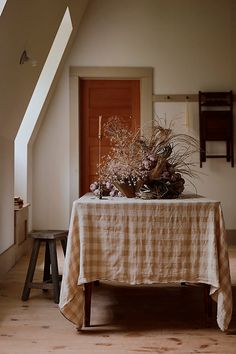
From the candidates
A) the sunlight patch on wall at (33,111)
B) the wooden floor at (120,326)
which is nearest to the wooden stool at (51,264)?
the wooden floor at (120,326)

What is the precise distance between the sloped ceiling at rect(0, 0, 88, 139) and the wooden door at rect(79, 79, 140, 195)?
1.44 meters

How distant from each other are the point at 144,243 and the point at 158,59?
12.6 ft

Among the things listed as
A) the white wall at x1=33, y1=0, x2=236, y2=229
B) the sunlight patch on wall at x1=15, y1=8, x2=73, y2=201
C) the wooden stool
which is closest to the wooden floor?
the wooden stool

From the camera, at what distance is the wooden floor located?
7.55ft

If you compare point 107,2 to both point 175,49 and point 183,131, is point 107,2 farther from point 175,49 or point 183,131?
point 183,131

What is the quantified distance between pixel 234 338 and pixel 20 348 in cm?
119

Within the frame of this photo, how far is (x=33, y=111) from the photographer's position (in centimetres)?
→ 535

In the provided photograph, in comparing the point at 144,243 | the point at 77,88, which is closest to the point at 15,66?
the point at 144,243

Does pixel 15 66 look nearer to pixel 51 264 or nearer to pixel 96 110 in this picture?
pixel 51 264

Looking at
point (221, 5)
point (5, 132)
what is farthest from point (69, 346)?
point (221, 5)

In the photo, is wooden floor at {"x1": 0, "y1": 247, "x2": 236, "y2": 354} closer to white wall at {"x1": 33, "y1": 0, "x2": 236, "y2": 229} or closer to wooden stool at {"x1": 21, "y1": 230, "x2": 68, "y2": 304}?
wooden stool at {"x1": 21, "y1": 230, "x2": 68, "y2": 304}

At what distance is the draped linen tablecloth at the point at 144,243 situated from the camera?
2520 millimetres

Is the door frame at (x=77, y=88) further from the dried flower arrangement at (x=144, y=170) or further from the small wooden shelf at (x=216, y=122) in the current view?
the dried flower arrangement at (x=144, y=170)

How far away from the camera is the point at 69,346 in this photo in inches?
91.3
